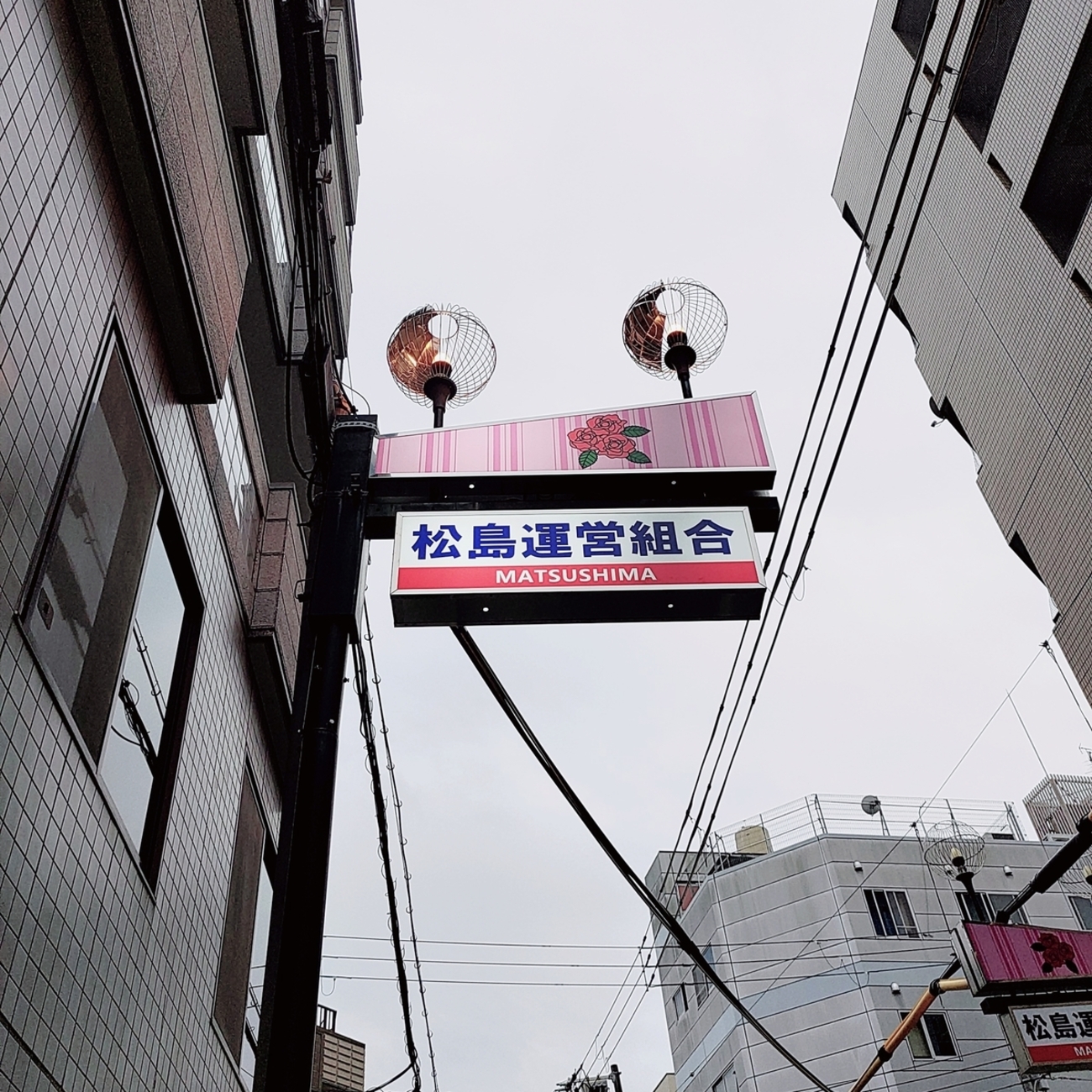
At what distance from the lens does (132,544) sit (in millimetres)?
7141

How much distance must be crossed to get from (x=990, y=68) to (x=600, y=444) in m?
9.55

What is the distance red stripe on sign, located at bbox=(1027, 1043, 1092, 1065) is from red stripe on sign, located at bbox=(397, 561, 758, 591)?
850cm

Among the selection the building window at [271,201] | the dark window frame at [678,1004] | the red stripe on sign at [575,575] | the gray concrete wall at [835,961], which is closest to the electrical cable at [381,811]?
the red stripe on sign at [575,575]

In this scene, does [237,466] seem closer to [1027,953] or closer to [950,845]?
[1027,953]

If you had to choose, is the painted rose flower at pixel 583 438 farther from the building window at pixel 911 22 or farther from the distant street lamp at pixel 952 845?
the distant street lamp at pixel 952 845

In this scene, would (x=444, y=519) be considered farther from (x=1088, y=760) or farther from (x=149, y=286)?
(x=1088, y=760)

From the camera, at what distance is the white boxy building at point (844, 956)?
31.2m

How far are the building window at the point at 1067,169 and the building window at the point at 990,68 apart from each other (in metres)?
1.30

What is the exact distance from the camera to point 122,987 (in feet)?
21.3

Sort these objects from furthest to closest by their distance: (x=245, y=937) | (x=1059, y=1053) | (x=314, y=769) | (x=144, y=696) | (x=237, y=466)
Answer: (x=1059, y=1053) < (x=237, y=466) < (x=245, y=937) < (x=144, y=696) < (x=314, y=769)

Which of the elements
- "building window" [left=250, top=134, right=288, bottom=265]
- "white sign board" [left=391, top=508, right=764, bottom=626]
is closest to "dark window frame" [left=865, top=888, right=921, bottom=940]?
"building window" [left=250, top=134, right=288, bottom=265]

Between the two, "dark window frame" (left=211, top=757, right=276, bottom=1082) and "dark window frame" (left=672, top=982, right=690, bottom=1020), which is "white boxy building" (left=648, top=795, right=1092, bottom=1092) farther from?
"dark window frame" (left=211, top=757, right=276, bottom=1082)

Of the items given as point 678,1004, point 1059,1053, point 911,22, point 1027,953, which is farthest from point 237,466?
point 678,1004

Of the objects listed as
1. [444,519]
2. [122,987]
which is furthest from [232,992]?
[444,519]
